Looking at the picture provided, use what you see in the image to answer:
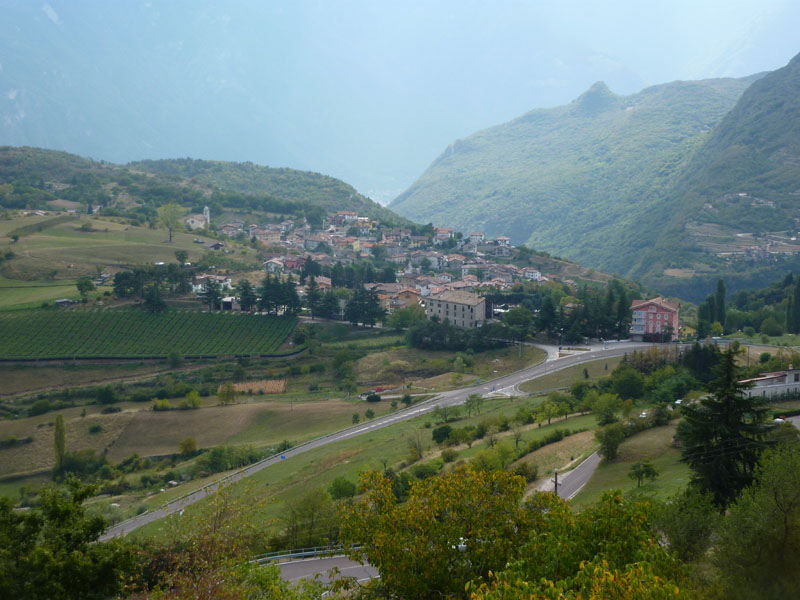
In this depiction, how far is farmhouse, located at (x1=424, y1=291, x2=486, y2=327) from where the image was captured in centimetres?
5547

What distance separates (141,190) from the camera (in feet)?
353

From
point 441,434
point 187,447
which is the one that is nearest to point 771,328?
point 441,434

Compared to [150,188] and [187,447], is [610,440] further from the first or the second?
[150,188]

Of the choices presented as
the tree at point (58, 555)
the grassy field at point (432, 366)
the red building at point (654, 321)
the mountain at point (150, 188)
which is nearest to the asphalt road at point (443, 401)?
the grassy field at point (432, 366)

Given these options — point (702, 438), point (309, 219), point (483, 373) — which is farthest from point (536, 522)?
point (309, 219)

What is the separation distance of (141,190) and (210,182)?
23.0 m

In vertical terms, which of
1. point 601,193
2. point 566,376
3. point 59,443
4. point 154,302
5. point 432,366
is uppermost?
point 601,193

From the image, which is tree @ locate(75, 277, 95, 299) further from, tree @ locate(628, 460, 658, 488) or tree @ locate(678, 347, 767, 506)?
tree @ locate(678, 347, 767, 506)

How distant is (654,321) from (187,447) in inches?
1328

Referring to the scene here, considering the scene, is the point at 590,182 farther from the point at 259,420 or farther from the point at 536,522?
the point at 536,522

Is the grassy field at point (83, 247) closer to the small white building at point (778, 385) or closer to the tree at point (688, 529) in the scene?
the small white building at point (778, 385)

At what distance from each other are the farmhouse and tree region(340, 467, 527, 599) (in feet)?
141

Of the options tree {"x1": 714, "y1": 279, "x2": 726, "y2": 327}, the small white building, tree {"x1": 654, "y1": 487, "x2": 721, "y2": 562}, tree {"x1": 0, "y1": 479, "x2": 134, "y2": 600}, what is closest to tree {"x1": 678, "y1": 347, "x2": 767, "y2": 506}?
tree {"x1": 654, "y1": 487, "x2": 721, "y2": 562}

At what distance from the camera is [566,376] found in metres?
41.7
